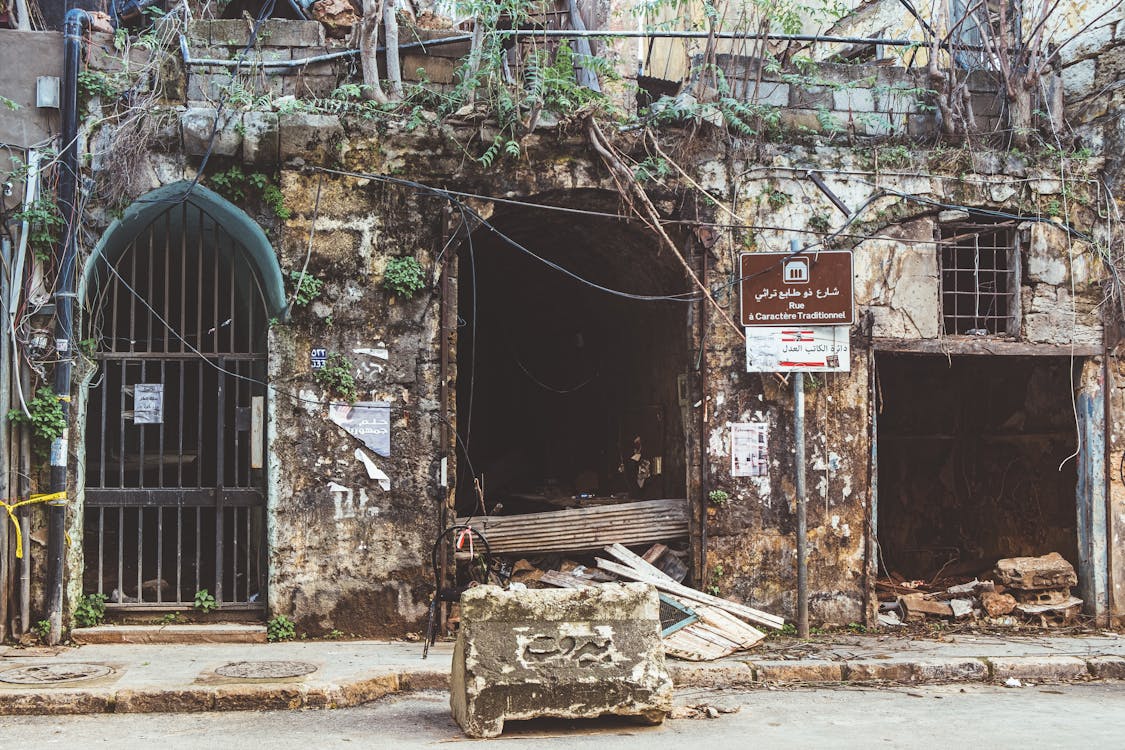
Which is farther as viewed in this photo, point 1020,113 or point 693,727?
point 1020,113

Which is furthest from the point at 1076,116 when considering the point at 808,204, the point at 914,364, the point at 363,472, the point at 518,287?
the point at 363,472

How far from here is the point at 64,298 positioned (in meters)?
8.45

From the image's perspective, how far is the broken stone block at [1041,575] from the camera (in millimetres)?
9938

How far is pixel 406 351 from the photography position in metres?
9.00

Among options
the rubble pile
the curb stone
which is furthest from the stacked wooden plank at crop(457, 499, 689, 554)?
the curb stone

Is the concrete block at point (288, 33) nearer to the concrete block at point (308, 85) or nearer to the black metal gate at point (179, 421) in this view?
the concrete block at point (308, 85)

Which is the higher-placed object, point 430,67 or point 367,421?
point 430,67

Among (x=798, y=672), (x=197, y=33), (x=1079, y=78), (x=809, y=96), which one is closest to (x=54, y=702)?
(x=798, y=672)

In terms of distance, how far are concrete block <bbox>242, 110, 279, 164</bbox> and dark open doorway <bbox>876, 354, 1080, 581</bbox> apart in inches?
308

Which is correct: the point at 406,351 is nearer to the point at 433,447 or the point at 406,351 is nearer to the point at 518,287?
the point at 433,447

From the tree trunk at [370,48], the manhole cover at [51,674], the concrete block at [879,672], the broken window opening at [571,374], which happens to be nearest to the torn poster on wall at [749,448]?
the broken window opening at [571,374]

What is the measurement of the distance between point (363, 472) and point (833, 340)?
4.50 metres

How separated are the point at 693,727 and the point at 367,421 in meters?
4.12

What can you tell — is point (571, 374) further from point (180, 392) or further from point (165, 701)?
point (165, 701)
